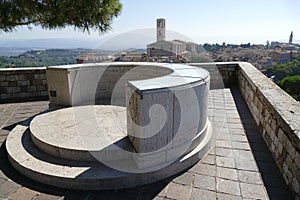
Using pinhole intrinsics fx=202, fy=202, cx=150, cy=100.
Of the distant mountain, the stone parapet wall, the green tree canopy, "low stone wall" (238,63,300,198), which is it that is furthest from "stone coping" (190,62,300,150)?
A: the distant mountain

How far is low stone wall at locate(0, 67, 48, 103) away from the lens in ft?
15.5

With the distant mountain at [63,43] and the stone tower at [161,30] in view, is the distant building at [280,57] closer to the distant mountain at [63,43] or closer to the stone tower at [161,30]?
the stone tower at [161,30]

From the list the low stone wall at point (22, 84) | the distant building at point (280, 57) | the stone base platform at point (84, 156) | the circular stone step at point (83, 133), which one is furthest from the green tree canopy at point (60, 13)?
the distant building at point (280, 57)

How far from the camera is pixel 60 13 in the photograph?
2746mm

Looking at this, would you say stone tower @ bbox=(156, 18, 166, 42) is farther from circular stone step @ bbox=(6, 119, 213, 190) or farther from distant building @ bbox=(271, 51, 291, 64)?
distant building @ bbox=(271, 51, 291, 64)

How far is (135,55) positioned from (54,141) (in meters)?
3.41

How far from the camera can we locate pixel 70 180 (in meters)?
1.82

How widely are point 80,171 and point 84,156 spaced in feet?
0.59

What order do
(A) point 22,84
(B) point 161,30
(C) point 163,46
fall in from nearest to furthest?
(B) point 161,30, (A) point 22,84, (C) point 163,46

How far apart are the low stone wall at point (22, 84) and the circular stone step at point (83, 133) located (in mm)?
2038

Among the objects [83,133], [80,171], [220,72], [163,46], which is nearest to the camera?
[80,171]

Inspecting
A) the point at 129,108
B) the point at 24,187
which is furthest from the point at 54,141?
the point at 129,108

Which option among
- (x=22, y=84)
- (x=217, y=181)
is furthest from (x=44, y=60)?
(x=217, y=181)

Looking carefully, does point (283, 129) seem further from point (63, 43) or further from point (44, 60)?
point (63, 43)
